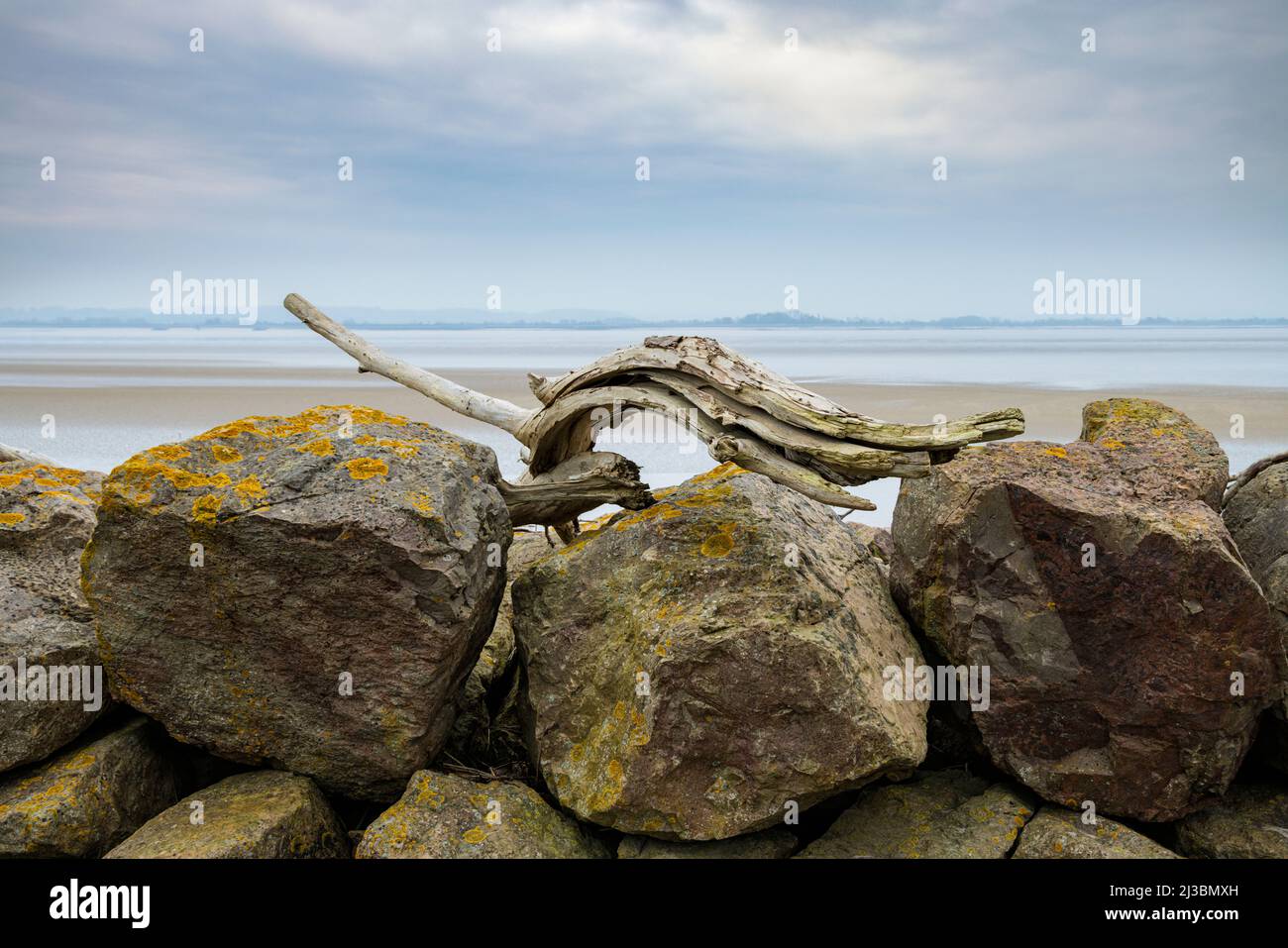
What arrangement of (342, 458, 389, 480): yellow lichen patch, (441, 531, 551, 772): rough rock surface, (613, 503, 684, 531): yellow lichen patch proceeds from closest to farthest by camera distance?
(342, 458, 389, 480): yellow lichen patch
(613, 503, 684, 531): yellow lichen patch
(441, 531, 551, 772): rough rock surface

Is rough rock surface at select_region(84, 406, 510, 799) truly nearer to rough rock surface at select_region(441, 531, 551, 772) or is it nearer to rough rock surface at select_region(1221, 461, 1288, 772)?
rough rock surface at select_region(441, 531, 551, 772)

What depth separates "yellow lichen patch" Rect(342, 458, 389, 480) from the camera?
5977 mm

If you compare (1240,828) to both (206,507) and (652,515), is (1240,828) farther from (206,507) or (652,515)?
(206,507)

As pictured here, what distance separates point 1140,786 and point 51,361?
6692 centimetres

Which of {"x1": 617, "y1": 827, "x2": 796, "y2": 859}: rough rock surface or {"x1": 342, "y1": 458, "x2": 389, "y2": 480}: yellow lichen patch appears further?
{"x1": 342, "y1": 458, "x2": 389, "y2": 480}: yellow lichen patch

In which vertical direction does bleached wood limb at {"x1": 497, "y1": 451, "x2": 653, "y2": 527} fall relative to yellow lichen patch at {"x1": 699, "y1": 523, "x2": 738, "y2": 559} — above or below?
above

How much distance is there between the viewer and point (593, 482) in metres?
6.98

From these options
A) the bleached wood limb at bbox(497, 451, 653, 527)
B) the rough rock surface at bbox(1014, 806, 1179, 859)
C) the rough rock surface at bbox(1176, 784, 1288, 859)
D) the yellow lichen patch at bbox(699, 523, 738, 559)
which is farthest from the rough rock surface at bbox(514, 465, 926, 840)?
the rough rock surface at bbox(1176, 784, 1288, 859)

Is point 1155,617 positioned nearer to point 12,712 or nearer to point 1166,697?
point 1166,697

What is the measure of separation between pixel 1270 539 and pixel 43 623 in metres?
8.08

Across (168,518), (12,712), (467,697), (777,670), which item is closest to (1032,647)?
(777,670)

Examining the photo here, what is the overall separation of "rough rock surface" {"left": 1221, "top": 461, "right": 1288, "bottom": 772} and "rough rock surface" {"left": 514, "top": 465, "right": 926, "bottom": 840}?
7.41ft

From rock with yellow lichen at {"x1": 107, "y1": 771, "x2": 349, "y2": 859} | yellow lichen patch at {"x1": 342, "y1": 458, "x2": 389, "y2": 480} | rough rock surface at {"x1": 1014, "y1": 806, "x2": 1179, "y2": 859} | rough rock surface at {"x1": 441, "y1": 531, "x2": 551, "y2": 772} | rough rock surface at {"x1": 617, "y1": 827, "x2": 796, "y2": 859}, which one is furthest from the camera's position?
rough rock surface at {"x1": 441, "y1": 531, "x2": 551, "y2": 772}

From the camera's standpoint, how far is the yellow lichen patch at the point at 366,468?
5.98 m
